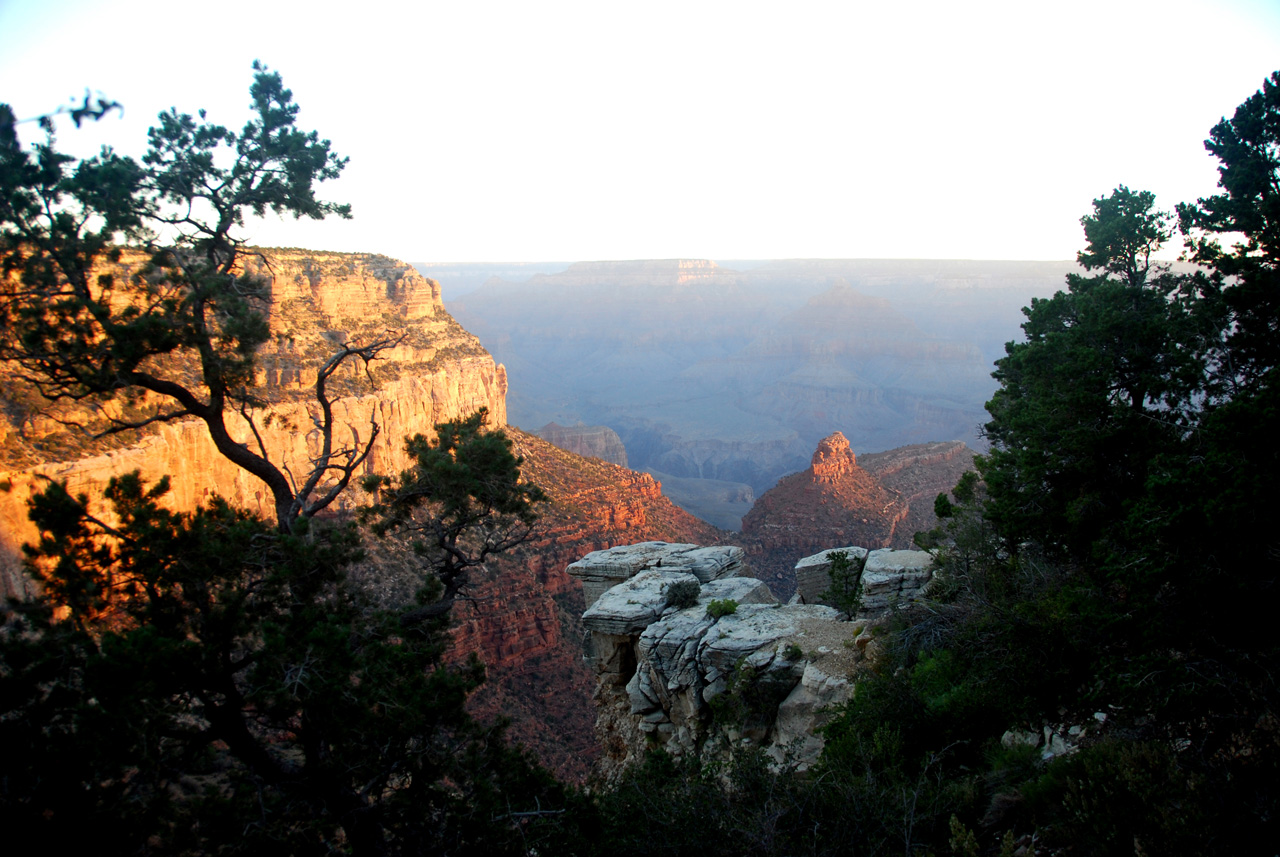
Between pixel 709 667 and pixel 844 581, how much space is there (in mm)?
6524

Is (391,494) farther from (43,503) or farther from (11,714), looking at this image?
(11,714)

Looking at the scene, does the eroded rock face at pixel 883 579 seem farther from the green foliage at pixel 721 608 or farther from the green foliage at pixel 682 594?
the green foliage at pixel 682 594

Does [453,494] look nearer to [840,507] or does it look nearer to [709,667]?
[709,667]

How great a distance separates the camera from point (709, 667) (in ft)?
50.9

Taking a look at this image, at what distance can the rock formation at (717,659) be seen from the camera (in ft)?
46.0

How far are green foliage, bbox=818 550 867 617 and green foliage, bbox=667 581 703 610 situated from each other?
4067 millimetres

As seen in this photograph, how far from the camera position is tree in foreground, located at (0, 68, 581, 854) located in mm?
6883

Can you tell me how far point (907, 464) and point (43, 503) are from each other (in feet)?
222

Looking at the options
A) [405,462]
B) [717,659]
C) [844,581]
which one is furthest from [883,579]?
[405,462]

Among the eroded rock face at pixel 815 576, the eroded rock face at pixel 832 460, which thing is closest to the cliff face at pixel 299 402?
the eroded rock face at pixel 815 576

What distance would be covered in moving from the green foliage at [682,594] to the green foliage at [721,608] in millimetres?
1054

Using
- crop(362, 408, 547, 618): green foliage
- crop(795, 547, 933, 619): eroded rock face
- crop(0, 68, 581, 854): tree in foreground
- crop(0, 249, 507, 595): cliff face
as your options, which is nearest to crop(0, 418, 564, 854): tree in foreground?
crop(0, 68, 581, 854): tree in foreground

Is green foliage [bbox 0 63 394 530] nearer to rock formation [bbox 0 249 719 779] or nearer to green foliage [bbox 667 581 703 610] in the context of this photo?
rock formation [bbox 0 249 719 779]

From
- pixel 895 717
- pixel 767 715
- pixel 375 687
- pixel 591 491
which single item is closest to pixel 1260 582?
pixel 895 717
